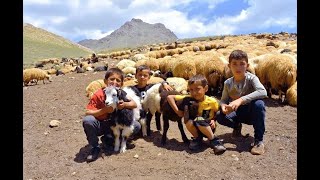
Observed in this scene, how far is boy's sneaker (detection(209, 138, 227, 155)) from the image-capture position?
17.0 feet

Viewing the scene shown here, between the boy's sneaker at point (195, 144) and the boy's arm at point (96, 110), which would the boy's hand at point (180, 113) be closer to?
the boy's sneaker at point (195, 144)

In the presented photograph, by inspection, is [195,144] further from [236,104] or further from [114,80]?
[114,80]

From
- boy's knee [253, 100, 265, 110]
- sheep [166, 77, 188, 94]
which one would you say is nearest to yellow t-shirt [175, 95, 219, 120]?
boy's knee [253, 100, 265, 110]

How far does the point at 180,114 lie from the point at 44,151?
2.52 meters

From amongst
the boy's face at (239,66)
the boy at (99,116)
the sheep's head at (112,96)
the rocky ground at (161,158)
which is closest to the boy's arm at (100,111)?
the boy at (99,116)

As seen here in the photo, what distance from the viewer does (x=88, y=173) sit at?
16.3 feet

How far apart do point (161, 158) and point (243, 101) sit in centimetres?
149

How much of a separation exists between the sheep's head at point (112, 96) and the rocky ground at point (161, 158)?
878 mm

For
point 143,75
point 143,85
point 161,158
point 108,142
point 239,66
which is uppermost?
point 239,66

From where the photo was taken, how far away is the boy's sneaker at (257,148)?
5121 mm

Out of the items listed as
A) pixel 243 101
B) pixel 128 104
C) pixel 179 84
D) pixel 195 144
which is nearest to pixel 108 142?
pixel 128 104

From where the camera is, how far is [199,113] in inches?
214
